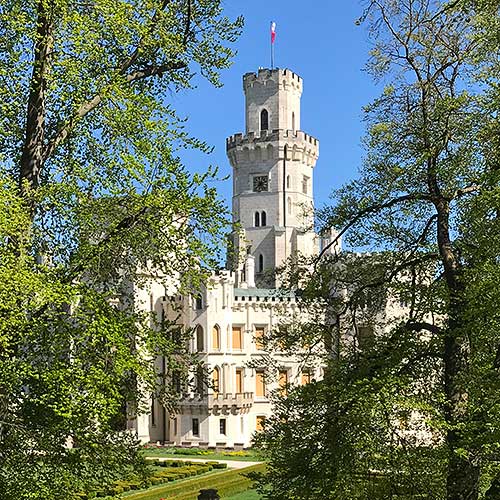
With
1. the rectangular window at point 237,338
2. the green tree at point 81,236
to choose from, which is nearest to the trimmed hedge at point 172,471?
the rectangular window at point 237,338

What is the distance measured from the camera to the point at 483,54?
11070 millimetres

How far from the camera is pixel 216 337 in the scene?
47.8m

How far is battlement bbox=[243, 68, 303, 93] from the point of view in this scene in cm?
6712

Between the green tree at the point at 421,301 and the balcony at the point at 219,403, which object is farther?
the balcony at the point at 219,403

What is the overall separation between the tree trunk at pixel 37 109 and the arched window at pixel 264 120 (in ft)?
188

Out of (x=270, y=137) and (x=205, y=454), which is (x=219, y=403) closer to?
(x=205, y=454)

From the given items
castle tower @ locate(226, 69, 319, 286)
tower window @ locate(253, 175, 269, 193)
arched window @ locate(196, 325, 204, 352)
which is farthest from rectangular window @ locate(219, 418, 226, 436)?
tower window @ locate(253, 175, 269, 193)

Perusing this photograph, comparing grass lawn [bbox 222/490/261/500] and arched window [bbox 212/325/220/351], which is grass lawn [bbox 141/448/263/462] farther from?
grass lawn [bbox 222/490/261/500]

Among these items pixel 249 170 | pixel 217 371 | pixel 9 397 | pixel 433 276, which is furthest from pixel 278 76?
pixel 9 397

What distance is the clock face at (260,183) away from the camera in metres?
66.9

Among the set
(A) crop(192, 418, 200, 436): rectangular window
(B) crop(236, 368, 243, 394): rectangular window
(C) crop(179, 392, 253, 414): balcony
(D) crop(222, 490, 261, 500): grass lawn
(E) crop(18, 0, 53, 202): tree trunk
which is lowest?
(D) crop(222, 490, 261, 500): grass lawn

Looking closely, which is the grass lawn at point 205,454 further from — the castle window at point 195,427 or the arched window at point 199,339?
the arched window at point 199,339

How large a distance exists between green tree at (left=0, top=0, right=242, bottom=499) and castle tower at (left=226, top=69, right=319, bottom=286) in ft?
176

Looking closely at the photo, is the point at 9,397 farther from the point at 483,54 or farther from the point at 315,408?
the point at 483,54
